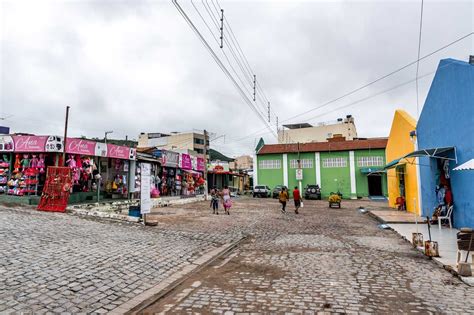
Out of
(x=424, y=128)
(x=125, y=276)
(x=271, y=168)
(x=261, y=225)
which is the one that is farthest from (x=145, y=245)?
(x=271, y=168)

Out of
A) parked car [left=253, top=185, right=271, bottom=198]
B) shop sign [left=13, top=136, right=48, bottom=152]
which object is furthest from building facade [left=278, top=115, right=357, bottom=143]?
shop sign [left=13, top=136, right=48, bottom=152]

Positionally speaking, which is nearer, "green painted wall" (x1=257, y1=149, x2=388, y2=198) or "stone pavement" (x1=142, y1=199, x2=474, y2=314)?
"stone pavement" (x1=142, y1=199, x2=474, y2=314)

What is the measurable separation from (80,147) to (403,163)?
18.8 m

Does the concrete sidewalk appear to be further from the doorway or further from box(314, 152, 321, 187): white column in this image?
the doorway

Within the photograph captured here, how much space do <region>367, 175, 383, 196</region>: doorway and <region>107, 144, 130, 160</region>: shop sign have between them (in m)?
33.9

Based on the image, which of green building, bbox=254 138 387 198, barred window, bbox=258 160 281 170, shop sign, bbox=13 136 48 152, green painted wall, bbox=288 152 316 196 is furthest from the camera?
barred window, bbox=258 160 281 170

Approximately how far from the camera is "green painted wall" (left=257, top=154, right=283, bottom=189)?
45312 millimetres

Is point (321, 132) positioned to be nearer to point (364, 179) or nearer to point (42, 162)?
point (364, 179)

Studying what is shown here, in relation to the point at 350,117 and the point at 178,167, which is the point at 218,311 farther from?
the point at 350,117

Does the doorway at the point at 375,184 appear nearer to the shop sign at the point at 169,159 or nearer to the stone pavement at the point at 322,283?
the shop sign at the point at 169,159

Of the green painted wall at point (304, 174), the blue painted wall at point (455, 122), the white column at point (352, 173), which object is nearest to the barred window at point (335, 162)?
the white column at point (352, 173)

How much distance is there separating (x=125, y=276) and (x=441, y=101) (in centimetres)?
1431

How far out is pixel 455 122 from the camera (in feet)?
39.7

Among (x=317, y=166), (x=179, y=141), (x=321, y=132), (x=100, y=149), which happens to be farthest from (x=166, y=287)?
(x=179, y=141)
